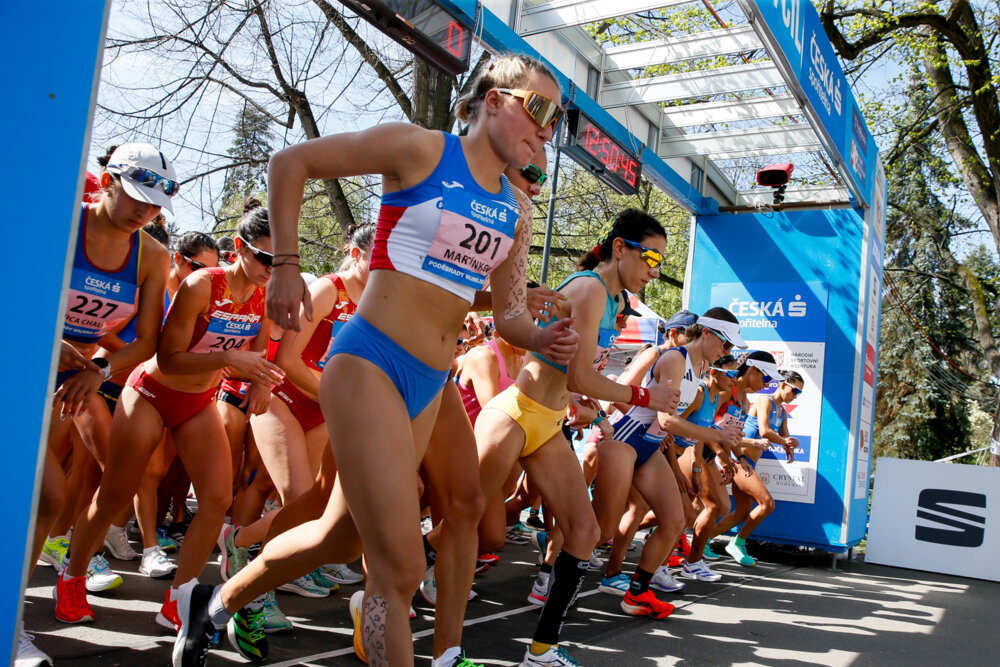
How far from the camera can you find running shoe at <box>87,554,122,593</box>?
4020 millimetres

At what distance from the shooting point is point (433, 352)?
Answer: 93.8 inches

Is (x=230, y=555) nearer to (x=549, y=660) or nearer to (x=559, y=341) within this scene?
(x=549, y=660)

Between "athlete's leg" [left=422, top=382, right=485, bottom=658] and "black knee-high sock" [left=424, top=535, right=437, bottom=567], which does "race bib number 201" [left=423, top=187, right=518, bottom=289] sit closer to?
"athlete's leg" [left=422, top=382, right=485, bottom=658]

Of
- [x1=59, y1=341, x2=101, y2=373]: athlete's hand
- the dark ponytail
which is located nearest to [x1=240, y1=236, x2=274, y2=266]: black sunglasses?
[x1=59, y1=341, x2=101, y2=373]: athlete's hand

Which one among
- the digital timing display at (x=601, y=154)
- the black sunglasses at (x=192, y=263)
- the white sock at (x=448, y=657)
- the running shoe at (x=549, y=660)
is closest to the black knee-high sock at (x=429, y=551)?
the running shoe at (x=549, y=660)

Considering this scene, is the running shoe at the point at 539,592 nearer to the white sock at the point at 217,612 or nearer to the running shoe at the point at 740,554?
the white sock at the point at 217,612

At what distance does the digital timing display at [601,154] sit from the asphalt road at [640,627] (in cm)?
369

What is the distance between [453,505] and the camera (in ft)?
9.61

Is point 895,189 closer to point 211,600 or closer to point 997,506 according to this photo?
point 997,506

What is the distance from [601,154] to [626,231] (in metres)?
3.46

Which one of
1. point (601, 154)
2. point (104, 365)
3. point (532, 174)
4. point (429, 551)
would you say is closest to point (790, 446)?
point (601, 154)

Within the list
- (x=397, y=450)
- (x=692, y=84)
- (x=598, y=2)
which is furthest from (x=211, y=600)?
(x=692, y=84)

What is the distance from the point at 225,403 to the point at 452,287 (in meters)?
2.80

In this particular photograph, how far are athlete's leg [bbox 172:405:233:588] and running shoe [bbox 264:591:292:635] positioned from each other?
1.24ft
